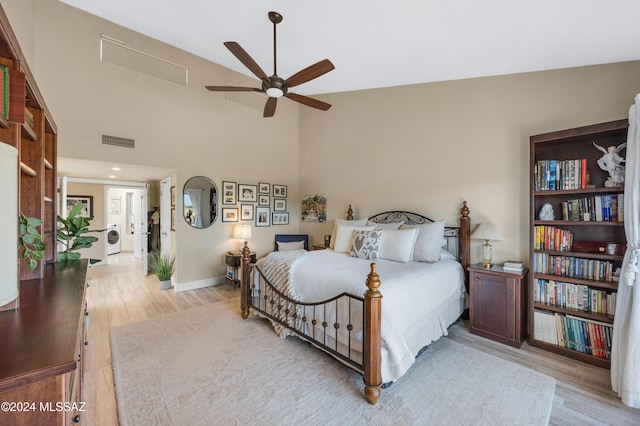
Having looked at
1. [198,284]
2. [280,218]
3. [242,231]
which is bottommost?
[198,284]

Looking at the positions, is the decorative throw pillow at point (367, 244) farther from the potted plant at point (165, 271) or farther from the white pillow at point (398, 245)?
the potted plant at point (165, 271)

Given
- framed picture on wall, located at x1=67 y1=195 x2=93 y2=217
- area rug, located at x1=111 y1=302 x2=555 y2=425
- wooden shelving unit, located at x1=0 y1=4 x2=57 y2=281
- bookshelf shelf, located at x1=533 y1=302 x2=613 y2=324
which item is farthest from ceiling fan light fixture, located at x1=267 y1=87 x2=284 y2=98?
framed picture on wall, located at x1=67 y1=195 x2=93 y2=217

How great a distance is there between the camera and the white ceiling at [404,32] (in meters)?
2.16

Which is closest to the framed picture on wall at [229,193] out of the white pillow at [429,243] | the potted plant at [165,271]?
the potted plant at [165,271]

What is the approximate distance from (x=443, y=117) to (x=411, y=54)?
1.07m

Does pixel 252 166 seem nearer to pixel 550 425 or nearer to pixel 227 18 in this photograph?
pixel 227 18

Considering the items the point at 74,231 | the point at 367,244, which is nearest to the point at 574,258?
the point at 367,244

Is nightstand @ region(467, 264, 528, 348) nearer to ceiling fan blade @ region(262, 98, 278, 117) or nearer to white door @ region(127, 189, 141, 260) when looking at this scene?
ceiling fan blade @ region(262, 98, 278, 117)

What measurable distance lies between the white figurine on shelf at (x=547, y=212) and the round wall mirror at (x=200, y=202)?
15.6 ft

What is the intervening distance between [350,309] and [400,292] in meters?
0.43

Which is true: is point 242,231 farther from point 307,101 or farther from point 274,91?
point 274,91

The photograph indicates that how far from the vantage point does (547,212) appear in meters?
2.82

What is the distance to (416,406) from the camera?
1938 mm

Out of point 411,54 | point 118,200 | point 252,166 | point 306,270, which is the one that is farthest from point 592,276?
point 118,200
